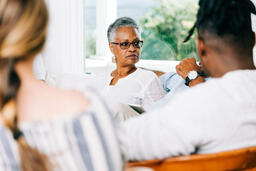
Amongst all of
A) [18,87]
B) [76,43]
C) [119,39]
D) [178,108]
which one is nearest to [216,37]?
[178,108]

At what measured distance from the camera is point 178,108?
37.7 inches

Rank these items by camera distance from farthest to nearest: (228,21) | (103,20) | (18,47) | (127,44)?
(103,20) → (127,44) → (228,21) → (18,47)

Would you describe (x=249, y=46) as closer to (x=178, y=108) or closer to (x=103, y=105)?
(x=178, y=108)

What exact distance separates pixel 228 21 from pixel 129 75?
124 centimetres

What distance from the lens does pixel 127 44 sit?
2.33 metres

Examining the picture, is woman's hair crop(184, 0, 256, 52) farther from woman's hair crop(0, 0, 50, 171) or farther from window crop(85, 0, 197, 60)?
window crop(85, 0, 197, 60)

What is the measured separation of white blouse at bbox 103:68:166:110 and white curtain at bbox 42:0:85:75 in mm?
1646

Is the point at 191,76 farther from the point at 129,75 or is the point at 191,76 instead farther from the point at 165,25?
the point at 165,25

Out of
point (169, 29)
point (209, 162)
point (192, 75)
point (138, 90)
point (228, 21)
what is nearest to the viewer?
point (209, 162)

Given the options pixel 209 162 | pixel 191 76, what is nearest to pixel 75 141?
pixel 209 162

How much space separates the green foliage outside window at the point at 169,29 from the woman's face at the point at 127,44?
119cm

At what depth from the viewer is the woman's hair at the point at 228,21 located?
1.12m

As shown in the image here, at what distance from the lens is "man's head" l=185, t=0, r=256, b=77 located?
3.67ft

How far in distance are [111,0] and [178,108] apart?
10.4 feet
